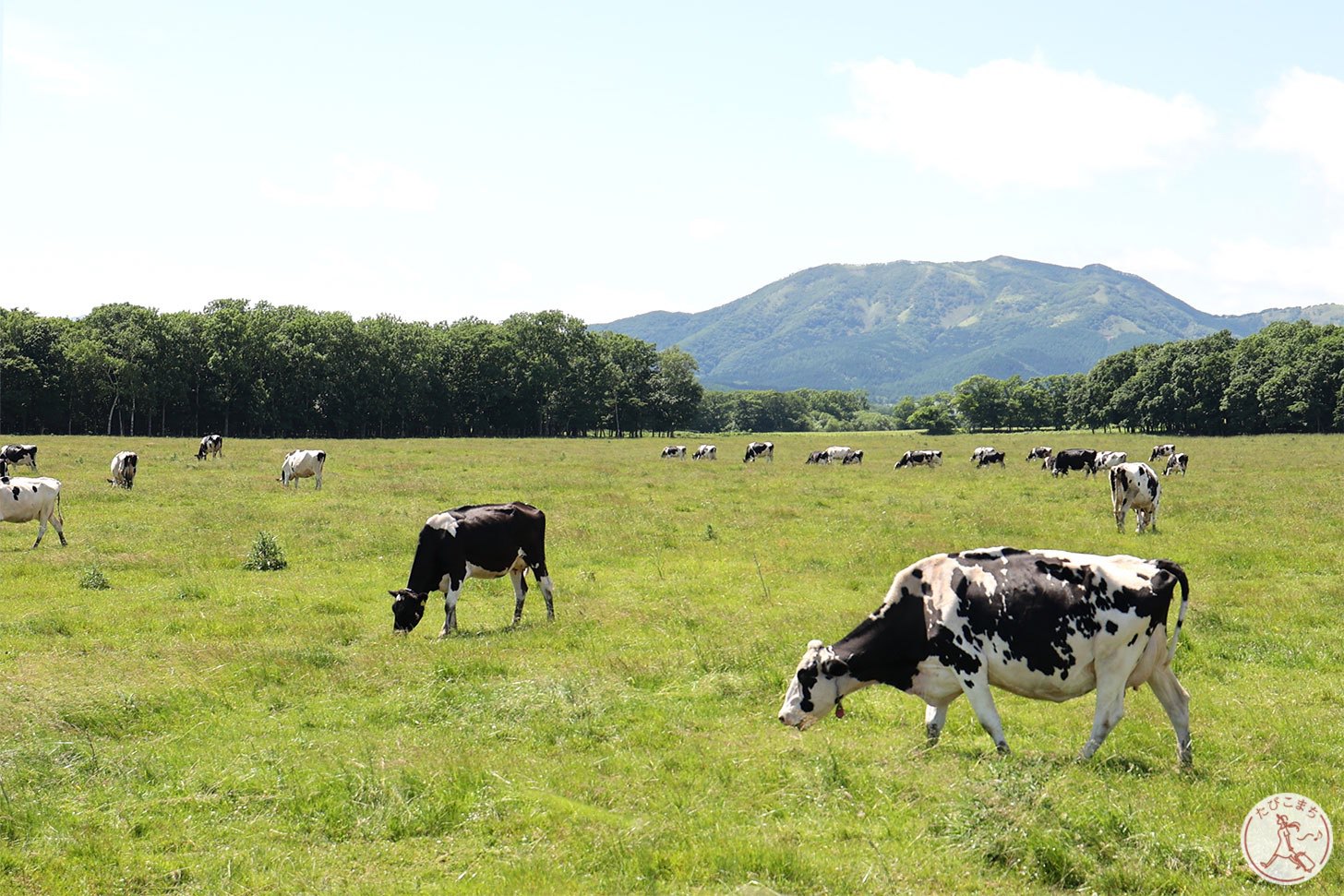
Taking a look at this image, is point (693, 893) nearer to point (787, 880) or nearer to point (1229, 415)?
point (787, 880)

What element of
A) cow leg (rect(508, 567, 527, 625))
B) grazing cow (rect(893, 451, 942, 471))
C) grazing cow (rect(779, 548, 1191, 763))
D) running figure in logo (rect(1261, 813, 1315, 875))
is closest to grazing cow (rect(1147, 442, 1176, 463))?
grazing cow (rect(893, 451, 942, 471))

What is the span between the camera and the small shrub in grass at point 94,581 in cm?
1856

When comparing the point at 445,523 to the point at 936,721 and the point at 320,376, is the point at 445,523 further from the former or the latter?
the point at 320,376

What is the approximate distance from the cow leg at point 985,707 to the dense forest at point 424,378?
9527cm

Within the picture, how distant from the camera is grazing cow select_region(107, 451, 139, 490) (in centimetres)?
3553

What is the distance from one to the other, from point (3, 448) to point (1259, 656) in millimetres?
50018

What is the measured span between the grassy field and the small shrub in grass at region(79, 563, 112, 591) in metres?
0.35

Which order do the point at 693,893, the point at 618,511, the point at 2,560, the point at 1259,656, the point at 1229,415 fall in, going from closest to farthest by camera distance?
the point at 693,893 < the point at 1259,656 < the point at 2,560 < the point at 618,511 < the point at 1229,415

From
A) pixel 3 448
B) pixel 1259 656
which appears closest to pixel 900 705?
pixel 1259 656

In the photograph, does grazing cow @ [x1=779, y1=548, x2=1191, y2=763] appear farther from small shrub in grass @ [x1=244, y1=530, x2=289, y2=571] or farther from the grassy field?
small shrub in grass @ [x1=244, y1=530, x2=289, y2=571]

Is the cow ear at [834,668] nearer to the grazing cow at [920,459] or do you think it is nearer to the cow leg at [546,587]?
the cow leg at [546,587]

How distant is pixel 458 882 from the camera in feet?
23.2

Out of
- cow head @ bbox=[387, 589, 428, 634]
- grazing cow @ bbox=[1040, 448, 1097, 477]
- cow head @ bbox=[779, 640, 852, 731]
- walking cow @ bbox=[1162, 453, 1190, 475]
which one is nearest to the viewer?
cow head @ bbox=[779, 640, 852, 731]

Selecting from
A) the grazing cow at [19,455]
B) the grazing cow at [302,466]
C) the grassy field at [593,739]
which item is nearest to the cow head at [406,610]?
the grassy field at [593,739]
